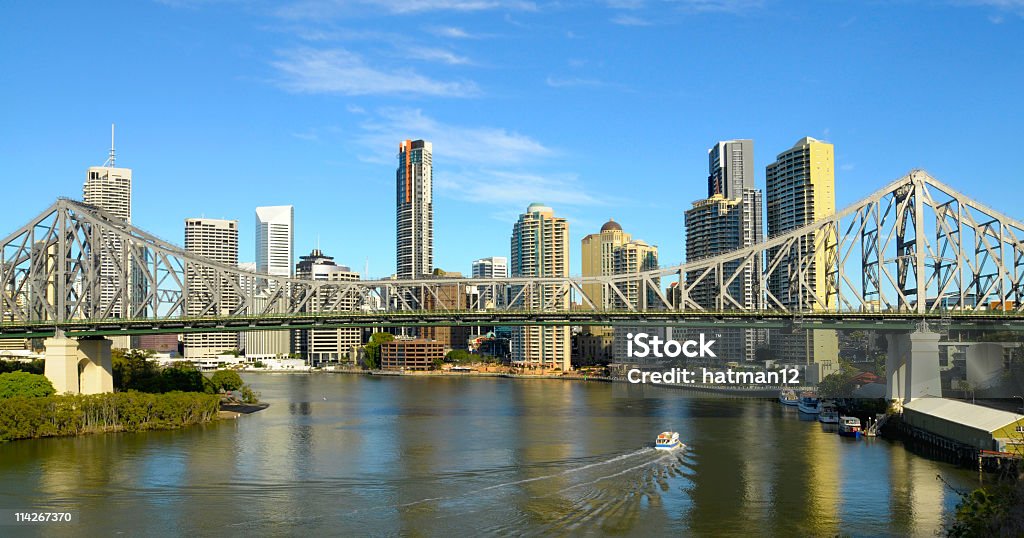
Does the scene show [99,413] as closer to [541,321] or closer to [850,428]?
[541,321]

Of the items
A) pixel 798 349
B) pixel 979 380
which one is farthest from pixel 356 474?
pixel 798 349

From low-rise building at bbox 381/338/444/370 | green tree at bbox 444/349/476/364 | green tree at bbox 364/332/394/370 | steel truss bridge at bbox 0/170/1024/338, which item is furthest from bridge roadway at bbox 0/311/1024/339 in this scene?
green tree at bbox 364/332/394/370

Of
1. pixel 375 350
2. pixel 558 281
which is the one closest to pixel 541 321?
pixel 558 281

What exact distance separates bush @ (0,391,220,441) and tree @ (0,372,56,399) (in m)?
3.68

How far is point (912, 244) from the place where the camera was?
233 feet

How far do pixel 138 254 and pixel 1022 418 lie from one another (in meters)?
60.7

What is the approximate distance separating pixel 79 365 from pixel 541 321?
33156 millimetres

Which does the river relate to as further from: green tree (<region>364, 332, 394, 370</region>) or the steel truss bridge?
green tree (<region>364, 332, 394, 370</region>)

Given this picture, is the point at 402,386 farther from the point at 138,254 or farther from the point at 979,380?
the point at 979,380

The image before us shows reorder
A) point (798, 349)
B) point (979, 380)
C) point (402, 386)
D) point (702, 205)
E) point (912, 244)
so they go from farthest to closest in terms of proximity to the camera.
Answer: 1. point (702, 205)
2. point (402, 386)
3. point (798, 349)
4. point (979, 380)
5. point (912, 244)

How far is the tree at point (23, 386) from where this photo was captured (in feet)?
202

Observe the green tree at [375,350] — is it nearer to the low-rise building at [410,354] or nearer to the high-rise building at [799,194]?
the low-rise building at [410,354]

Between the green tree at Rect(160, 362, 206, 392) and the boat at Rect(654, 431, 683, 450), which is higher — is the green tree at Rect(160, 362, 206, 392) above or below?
above

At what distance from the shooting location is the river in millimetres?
34812
